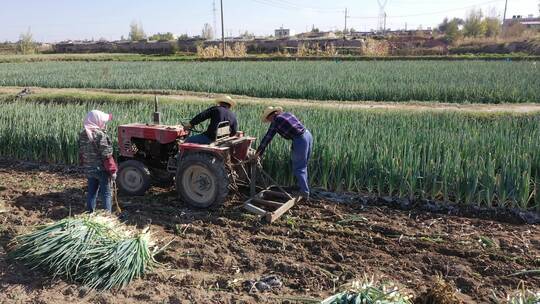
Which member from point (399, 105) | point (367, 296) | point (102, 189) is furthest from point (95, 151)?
point (399, 105)

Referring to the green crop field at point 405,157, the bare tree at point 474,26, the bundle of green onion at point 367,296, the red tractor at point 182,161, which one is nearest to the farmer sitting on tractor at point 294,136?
the red tractor at point 182,161

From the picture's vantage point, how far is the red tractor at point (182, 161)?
538cm

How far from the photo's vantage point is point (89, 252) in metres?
3.90

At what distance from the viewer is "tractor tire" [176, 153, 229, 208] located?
532 centimetres

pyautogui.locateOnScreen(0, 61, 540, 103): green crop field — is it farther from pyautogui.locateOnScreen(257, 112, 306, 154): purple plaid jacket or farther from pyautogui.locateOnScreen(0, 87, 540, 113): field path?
pyautogui.locateOnScreen(257, 112, 306, 154): purple plaid jacket

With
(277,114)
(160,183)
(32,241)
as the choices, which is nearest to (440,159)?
(277,114)

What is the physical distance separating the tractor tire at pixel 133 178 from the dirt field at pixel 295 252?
0.14m

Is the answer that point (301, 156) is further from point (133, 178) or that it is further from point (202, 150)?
point (133, 178)

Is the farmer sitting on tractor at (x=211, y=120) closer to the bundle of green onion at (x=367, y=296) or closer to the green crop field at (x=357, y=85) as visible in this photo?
the bundle of green onion at (x=367, y=296)

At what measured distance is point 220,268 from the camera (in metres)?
4.23

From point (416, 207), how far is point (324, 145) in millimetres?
1379

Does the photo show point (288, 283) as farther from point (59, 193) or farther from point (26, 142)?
point (26, 142)

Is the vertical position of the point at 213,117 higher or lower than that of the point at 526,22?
lower

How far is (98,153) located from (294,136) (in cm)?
218
